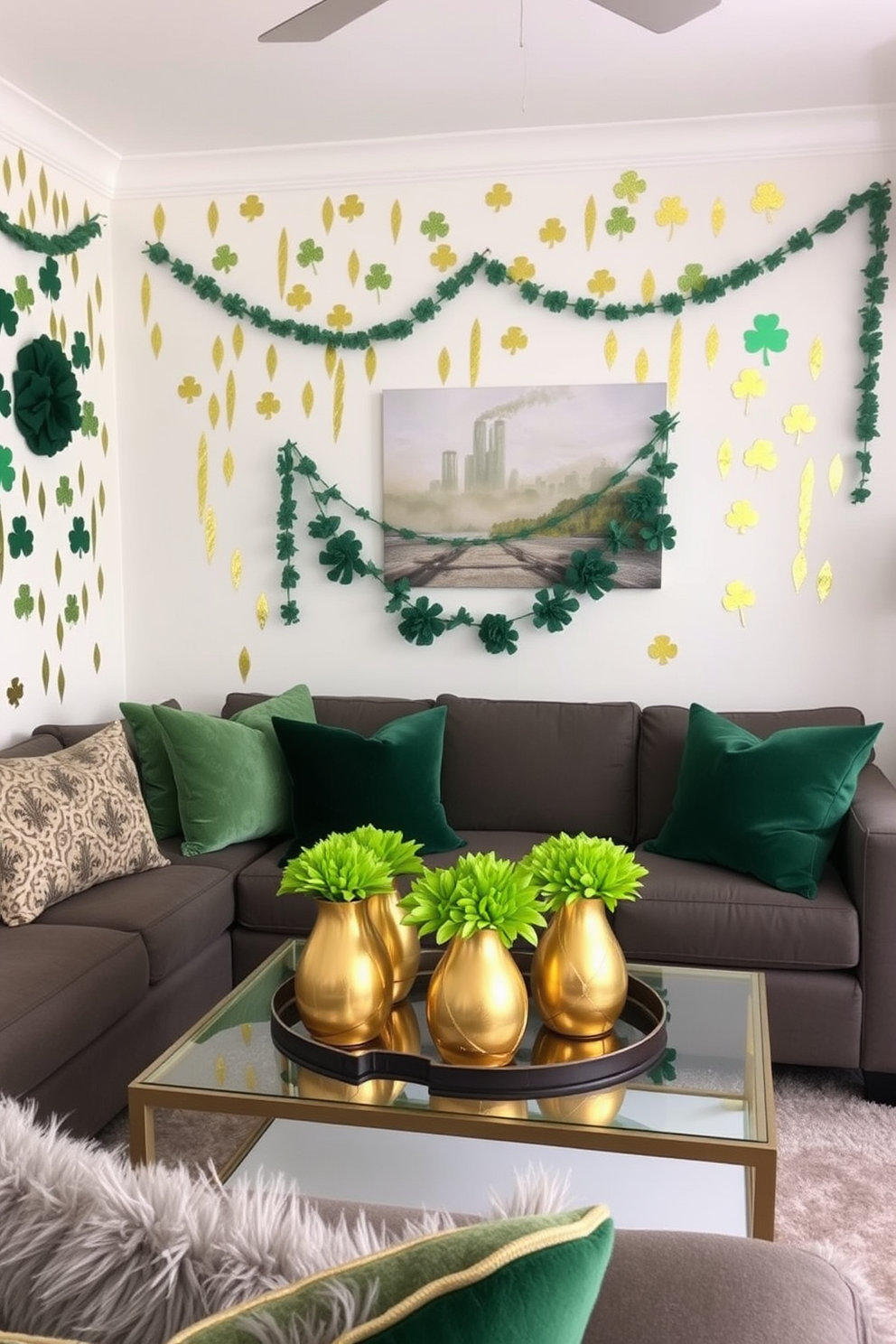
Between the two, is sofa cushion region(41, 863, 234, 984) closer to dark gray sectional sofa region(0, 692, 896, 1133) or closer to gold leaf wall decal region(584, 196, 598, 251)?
dark gray sectional sofa region(0, 692, 896, 1133)

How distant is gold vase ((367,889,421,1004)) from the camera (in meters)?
2.26

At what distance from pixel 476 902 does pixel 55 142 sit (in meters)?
3.00

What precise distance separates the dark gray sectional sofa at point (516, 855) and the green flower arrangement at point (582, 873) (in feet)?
2.97

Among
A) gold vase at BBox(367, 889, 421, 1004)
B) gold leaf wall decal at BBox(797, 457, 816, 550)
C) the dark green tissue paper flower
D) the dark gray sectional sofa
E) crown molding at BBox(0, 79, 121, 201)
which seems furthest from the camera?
gold leaf wall decal at BBox(797, 457, 816, 550)

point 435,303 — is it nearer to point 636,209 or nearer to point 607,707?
point 636,209

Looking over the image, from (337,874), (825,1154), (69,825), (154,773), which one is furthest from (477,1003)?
(154,773)

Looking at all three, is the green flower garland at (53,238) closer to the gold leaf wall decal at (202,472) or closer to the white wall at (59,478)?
the white wall at (59,478)

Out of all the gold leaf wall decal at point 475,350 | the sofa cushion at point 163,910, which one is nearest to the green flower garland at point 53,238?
the gold leaf wall decal at point 475,350

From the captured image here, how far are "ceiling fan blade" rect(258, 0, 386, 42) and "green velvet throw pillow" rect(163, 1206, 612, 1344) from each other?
2.08 metres

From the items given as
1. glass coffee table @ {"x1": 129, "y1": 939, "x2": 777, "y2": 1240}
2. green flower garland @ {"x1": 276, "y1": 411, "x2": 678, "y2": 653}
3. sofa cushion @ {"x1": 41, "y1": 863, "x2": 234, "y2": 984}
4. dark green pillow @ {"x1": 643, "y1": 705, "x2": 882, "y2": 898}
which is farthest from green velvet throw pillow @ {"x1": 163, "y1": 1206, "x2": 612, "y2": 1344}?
green flower garland @ {"x1": 276, "y1": 411, "x2": 678, "y2": 653}

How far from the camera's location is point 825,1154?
2.69 metres

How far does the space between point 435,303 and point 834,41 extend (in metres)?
1.44

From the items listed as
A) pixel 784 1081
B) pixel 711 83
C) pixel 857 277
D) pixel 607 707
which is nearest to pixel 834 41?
pixel 711 83

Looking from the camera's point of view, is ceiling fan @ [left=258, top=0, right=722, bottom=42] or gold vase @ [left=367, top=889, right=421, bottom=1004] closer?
ceiling fan @ [left=258, top=0, right=722, bottom=42]
